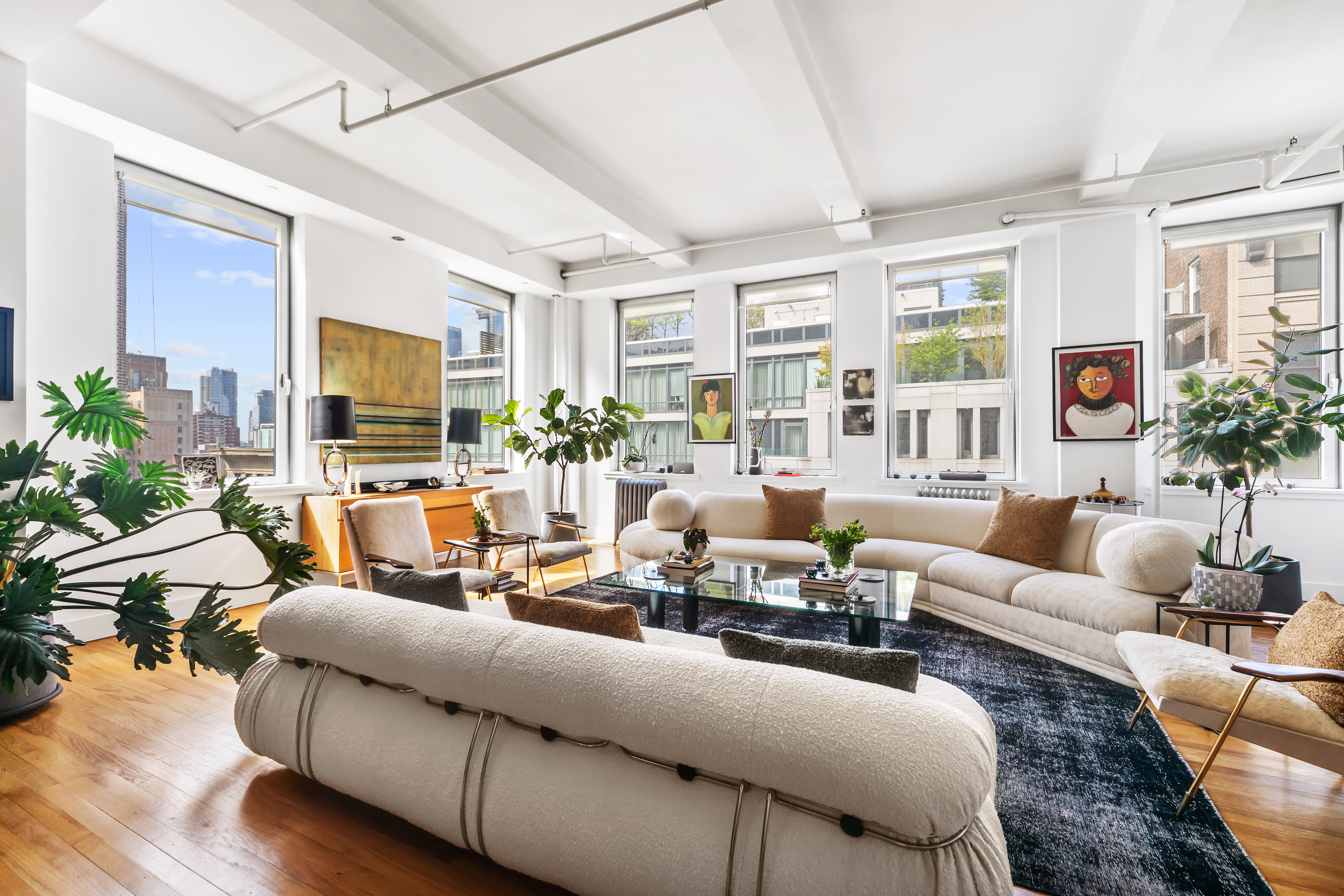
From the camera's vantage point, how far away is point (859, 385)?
6.33 meters

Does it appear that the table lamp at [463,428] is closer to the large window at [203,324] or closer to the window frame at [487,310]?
the window frame at [487,310]

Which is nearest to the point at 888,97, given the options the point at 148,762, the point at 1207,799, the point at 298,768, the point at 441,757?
the point at 1207,799

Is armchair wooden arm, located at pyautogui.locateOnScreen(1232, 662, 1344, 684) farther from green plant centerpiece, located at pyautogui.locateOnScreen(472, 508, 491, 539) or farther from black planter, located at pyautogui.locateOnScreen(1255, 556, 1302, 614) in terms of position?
green plant centerpiece, located at pyautogui.locateOnScreen(472, 508, 491, 539)

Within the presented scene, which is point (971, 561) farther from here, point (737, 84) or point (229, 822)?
point (229, 822)

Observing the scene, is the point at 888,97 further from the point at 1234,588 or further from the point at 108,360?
the point at 108,360

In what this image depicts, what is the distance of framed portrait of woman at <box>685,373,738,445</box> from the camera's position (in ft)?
23.1

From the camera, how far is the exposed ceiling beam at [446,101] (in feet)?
9.63

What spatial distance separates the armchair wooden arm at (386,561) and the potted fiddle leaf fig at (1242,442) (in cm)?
420

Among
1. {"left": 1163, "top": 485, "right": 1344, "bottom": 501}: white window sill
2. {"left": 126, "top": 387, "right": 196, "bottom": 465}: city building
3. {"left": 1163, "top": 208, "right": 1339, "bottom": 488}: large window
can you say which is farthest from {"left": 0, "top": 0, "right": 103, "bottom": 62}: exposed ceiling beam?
{"left": 1163, "top": 208, "right": 1339, "bottom": 488}: large window

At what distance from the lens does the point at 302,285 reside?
16.6 feet

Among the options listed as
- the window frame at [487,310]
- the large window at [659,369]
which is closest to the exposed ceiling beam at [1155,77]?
the large window at [659,369]

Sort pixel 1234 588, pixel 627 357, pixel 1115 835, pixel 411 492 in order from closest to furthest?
1. pixel 1115 835
2. pixel 1234 588
3. pixel 411 492
4. pixel 627 357

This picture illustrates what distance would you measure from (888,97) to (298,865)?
465 cm

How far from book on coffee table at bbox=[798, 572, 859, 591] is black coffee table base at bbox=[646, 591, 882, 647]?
19 centimetres
